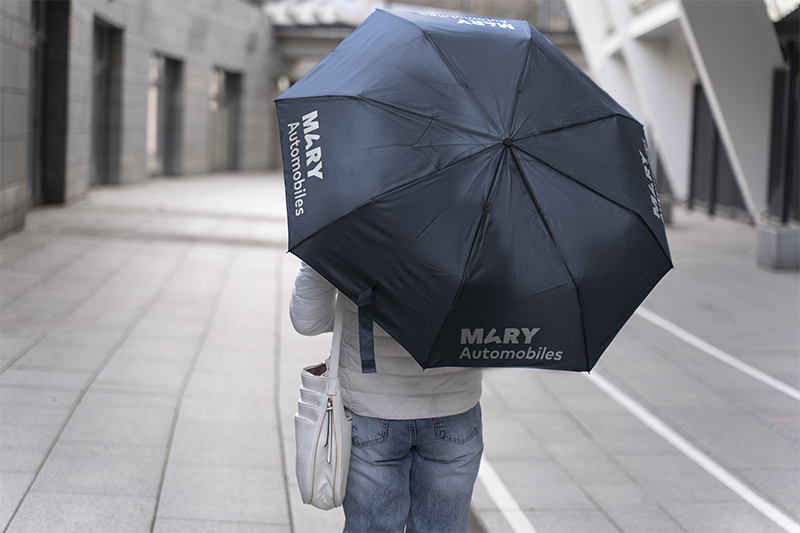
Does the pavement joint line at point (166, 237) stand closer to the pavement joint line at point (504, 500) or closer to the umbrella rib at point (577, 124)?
the pavement joint line at point (504, 500)

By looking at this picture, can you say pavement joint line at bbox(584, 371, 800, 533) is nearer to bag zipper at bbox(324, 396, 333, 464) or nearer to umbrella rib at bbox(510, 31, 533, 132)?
bag zipper at bbox(324, 396, 333, 464)

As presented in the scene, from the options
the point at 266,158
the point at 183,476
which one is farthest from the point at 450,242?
the point at 266,158

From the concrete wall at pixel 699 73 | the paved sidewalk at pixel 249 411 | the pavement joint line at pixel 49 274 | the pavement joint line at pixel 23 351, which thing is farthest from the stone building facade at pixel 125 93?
the concrete wall at pixel 699 73

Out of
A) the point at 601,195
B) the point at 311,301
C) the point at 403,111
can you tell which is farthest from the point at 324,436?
the point at 601,195

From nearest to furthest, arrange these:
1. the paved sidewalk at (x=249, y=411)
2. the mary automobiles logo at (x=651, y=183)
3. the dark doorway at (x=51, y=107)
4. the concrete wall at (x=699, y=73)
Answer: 1. the mary automobiles logo at (x=651, y=183)
2. the paved sidewalk at (x=249, y=411)
3. the dark doorway at (x=51, y=107)
4. the concrete wall at (x=699, y=73)

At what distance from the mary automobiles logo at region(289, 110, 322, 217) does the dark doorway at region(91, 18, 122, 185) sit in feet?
60.5

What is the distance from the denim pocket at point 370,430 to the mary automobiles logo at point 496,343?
364mm

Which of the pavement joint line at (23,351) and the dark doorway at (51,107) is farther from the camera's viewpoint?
the dark doorway at (51,107)

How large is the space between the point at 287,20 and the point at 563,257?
32.6 meters

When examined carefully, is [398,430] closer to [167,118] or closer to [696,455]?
[696,455]

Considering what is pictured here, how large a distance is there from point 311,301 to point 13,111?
939 centimetres

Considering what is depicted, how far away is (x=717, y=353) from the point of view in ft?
23.8

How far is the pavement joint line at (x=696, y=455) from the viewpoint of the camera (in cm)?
420

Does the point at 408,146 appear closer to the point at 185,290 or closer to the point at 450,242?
the point at 450,242
